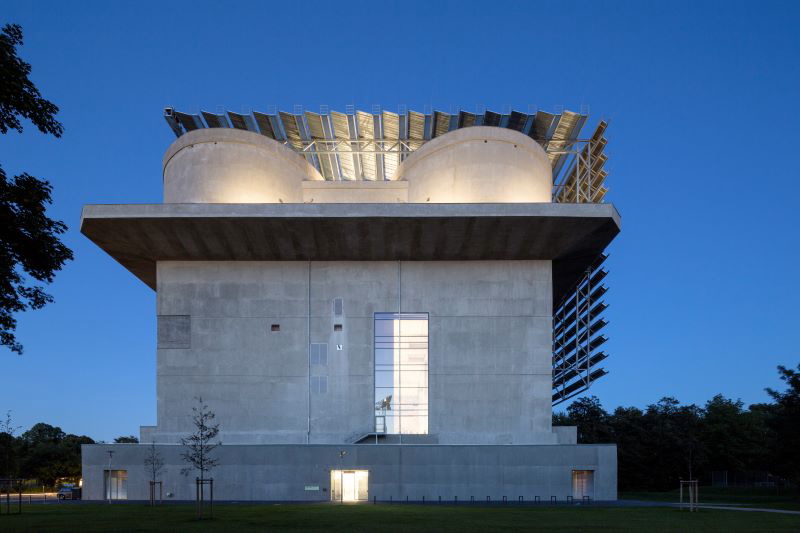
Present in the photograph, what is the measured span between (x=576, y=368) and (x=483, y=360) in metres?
9.67

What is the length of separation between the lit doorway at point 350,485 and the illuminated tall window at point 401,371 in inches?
138

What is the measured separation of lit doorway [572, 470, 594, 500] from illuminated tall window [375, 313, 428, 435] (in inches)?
341

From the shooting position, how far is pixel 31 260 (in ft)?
43.0

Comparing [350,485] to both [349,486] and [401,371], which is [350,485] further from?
[401,371]

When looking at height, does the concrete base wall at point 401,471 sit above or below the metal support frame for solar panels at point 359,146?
below

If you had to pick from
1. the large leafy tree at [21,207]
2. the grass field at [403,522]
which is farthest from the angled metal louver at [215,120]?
the large leafy tree at [21,207]

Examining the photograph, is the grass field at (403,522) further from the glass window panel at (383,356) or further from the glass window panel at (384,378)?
the glass window panel at (383,356)

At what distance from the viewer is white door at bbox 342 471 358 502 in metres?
38.9

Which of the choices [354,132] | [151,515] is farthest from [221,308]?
[151,515]

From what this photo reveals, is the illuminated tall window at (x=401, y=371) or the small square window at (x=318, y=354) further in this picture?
the small square window at (x=318, y=354)

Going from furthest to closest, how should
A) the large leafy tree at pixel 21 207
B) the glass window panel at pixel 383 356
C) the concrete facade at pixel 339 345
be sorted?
the glass window panel at pixel 383 356
the concrete facade at pixel 339 345
the large leafy tree at pixel 21 207

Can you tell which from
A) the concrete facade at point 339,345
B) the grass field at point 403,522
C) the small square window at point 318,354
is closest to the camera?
the grass field at point 403,522

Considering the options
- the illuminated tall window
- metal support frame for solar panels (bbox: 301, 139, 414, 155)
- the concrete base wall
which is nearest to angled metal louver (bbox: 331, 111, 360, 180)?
metal support frame for solar panels (bbox: 301, 139, 414, 155)

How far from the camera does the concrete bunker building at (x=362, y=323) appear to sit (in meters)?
38.9
